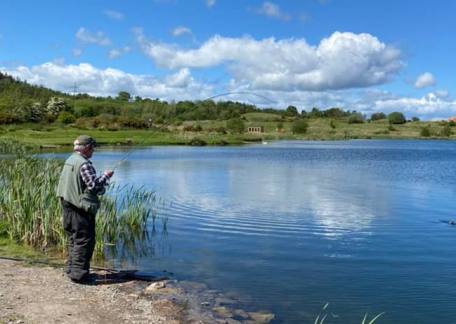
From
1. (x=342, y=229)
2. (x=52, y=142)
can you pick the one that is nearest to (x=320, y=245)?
(x=342, y=229)

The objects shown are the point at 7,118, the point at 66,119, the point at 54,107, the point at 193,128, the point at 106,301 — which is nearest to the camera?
the point at 106,301

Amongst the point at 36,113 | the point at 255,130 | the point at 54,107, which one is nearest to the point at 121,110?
the point at 54,107

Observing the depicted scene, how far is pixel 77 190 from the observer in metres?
8.88

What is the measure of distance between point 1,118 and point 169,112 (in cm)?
8582

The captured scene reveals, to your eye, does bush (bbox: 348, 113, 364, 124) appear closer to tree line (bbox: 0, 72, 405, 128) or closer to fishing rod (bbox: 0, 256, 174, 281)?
tree line (bbox: 0, 72, 405, 128)

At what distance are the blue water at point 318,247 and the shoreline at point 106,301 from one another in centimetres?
70

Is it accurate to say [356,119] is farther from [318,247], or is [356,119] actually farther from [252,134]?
[318,247]

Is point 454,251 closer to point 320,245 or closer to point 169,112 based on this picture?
point 320,245

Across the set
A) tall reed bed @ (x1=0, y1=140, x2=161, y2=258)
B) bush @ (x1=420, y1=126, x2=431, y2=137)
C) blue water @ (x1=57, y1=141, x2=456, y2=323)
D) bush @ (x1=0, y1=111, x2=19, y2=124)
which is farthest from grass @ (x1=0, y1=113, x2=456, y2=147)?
tall reed bed @ (x1=0, y1=140, x2=161, y2=258)

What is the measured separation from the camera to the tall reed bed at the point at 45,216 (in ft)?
39.1

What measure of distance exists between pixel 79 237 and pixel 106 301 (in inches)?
51.9

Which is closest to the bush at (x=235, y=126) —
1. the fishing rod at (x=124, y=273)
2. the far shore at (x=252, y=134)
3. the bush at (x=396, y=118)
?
the far shore at (x=252, y=134)

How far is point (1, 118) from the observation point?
90000 mm

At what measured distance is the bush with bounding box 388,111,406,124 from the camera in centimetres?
16120
